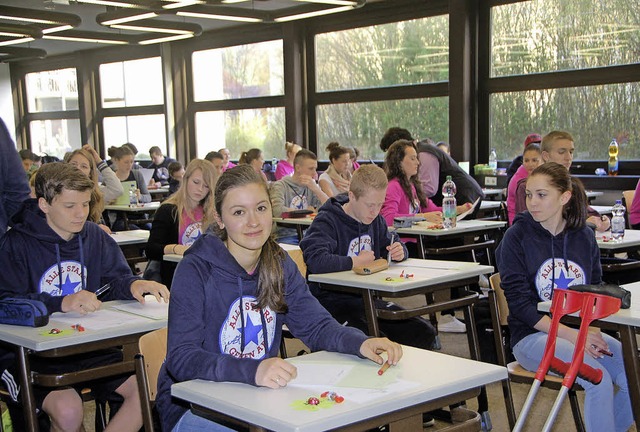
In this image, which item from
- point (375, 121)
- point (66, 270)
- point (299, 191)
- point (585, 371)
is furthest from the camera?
point (375, 121)

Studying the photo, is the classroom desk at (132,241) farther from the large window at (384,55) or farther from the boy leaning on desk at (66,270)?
the large window at (384,55)

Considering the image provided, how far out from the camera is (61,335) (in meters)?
2.44

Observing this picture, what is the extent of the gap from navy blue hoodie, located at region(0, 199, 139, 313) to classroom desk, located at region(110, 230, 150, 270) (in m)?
1.39

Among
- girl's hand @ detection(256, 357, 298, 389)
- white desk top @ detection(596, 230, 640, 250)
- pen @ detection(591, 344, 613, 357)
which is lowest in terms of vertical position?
pen @ detection(591, 344, 613, 357)

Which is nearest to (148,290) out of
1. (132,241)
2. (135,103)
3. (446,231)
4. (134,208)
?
(132,241)

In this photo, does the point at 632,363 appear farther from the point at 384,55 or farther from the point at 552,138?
the point at 384,55

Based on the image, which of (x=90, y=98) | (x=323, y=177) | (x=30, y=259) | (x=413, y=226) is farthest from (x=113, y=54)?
(x=30, y=259)

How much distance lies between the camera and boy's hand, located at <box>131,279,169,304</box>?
2.89m

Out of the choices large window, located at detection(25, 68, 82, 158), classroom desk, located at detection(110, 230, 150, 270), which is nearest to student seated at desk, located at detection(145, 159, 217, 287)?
classroom desk, located at detection(110, 230, 150, 270)

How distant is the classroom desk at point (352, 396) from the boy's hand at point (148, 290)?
0.99m

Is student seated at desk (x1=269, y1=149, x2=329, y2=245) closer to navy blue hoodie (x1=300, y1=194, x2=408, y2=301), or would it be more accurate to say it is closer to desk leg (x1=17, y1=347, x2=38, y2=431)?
navy blue hoodie (x1=300, y1=194, x2=408, y2=301)

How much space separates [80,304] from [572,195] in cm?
200

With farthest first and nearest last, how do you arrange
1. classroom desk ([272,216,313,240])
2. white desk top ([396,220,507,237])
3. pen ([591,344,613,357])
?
classroom desk ([272,216,313,240]) < white desk top ([396,220,507,237]) < pen ([591,344,613,357])

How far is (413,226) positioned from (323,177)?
224cm
